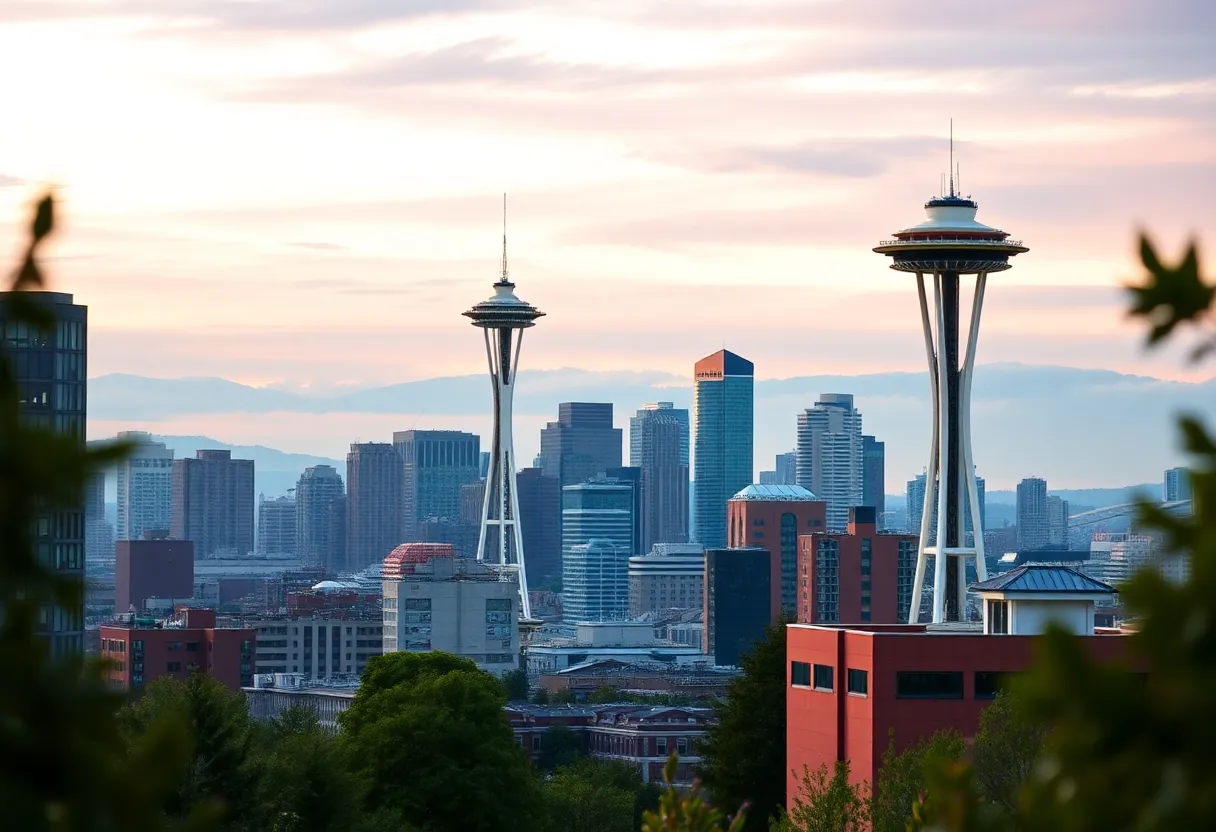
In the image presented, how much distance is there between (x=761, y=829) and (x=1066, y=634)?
65347mm

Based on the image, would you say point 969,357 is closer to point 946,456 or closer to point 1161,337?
point 946,456

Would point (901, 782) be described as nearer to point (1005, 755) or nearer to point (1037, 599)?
point (1005, 755)

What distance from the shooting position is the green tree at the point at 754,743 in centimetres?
7025

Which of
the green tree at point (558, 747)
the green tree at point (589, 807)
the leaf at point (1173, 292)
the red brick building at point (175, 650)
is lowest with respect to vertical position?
the green tree at point (558, 747)

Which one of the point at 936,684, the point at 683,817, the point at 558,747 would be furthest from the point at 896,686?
the point at 558,747

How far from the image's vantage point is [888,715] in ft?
203

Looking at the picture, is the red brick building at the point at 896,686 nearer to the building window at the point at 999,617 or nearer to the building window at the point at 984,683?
the building window at the point at 984,683

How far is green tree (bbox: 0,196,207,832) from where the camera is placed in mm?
5207

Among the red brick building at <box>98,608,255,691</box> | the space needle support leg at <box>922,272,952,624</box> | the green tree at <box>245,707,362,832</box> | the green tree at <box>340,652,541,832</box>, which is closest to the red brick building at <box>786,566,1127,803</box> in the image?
the green tree at <box>340,652,541,832</box>

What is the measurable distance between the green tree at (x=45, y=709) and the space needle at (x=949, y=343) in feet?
359

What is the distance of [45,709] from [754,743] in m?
66.9

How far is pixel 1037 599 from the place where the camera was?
68750 mm

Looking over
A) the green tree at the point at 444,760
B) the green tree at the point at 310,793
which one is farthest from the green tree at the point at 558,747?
the green tree at the point at 310,793

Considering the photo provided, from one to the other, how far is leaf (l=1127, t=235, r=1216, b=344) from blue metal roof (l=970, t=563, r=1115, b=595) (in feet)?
207
